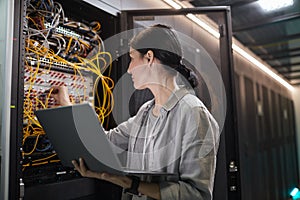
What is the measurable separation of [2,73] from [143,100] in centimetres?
80

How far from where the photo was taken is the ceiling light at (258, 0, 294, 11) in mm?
2301

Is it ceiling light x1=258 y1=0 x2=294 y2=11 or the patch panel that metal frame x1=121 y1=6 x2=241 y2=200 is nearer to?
the patch panel

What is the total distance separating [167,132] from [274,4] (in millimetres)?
2015

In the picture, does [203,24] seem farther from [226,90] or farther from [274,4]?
[274,4]

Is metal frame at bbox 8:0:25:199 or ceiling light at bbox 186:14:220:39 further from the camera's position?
ceiling light at bbox 186:14:220:39

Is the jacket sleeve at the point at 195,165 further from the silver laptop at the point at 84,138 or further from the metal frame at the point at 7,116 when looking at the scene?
the metal frame at the point at 7,116

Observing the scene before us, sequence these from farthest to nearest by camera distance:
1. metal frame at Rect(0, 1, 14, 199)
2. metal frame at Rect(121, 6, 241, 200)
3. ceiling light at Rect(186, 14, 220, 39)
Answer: ceiling light at Rect(186, 14, 220, 39) → metal frame at Rect(121, 6, 241, 200) → metal frame at Rect(0, 1, 14, 199)

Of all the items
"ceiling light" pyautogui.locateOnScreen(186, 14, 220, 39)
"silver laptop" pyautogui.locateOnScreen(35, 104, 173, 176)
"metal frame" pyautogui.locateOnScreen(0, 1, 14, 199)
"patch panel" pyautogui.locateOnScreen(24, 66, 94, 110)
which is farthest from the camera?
"ceiling light" pyautogui.locateOnScreen(186, 14, 220, 39)

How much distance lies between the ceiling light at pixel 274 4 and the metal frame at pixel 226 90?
1008 millimetres

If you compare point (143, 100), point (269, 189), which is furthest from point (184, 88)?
point (269, 189)

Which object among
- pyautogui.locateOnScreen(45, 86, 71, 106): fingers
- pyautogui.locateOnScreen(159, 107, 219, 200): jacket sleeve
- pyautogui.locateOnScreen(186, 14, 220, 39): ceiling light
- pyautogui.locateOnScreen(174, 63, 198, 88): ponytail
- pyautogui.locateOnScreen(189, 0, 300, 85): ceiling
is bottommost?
pyautogui.locateOnScreen(159, 107, 219, 200): jacket sleeve

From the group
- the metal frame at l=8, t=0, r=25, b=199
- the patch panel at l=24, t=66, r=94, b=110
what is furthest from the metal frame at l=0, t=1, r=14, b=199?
the patch panel at l=24, t=66, r=94, b=110

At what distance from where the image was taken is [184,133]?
89 cm

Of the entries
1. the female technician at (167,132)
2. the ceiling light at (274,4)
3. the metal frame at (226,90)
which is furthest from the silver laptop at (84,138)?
the ceiling light at (274,4)
